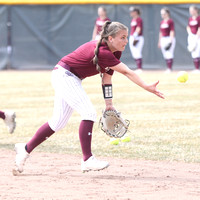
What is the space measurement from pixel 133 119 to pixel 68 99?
14.3 feet

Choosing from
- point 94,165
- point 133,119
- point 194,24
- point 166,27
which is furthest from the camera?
point 166,27

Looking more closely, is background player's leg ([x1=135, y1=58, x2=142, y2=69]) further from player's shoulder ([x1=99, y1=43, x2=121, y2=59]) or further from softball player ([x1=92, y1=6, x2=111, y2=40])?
player's shoulder ([x1=99, y1=43, x2=121, y2=59])

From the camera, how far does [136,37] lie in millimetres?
20094

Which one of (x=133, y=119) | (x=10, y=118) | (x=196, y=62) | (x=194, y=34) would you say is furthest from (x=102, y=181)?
(x=196, y=62)

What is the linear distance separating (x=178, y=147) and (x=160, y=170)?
4.74 feet

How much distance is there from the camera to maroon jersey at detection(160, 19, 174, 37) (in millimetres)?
19562

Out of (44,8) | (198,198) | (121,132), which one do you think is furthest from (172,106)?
(44,8)

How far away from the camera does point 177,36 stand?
21.6 m

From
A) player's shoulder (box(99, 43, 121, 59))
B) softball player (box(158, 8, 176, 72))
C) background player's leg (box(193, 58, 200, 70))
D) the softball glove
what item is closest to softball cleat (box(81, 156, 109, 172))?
the softball glove

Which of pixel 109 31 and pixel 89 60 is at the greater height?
pixel 109 31

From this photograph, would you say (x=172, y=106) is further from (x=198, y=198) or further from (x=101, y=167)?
(x=198, y=198)

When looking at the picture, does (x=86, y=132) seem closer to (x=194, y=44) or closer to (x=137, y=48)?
(x=194, y=44)

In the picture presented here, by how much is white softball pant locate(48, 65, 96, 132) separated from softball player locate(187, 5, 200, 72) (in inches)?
528

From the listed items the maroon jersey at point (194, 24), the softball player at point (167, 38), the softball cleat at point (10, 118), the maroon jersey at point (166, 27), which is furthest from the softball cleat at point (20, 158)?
the maroon jersey at point (166, 27)
